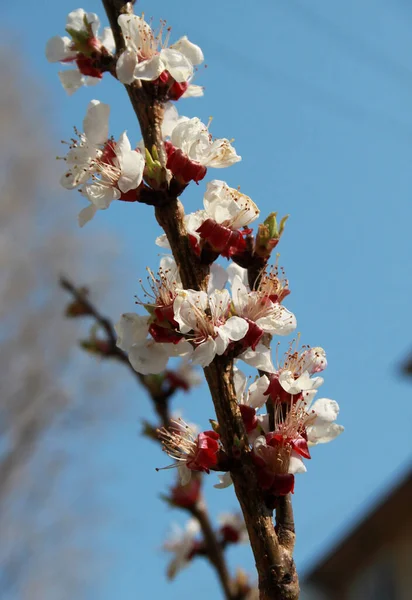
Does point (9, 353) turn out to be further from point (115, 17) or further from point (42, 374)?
point (115, 17)

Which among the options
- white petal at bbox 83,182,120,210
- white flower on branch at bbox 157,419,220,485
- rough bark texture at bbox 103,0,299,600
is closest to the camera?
rough bark texture at bbox 103,0,299,600

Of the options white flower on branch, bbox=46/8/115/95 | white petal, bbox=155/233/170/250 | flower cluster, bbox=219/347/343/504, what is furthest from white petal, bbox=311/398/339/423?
white flower on branch, bbox=46/8/115/95

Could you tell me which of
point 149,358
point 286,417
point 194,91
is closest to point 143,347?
point 149,358

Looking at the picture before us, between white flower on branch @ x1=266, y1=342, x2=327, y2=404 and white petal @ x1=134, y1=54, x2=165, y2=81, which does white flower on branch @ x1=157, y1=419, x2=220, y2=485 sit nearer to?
white flower on branch @ x1=266, y1=342, x2=327, y2=404

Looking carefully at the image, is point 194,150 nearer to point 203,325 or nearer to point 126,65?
point 126,65

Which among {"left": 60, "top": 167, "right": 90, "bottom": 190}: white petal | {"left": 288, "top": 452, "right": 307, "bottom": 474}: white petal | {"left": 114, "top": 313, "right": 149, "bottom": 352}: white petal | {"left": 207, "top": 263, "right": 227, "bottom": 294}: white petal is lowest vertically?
{"left": 288, "top": 452, "right": 307, "bottom": 474}: white petal

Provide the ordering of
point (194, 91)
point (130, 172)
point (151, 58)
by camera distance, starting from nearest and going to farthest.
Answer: point (130, 172)
point (151, 58)
point (194, 91)
